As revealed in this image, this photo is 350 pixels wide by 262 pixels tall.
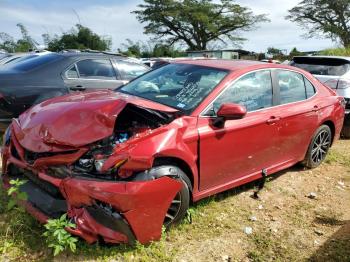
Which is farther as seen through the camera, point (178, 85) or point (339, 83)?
point (339, 83)

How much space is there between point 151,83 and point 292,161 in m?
2.12

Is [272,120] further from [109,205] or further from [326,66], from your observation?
[326,66]

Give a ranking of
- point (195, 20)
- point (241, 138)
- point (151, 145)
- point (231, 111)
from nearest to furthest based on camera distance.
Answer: point (151, 145)
point (231, 111)
point (241, 138)
point (195, 20)

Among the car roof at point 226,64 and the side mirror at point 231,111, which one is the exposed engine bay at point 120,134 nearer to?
the side mirror at point 231,111

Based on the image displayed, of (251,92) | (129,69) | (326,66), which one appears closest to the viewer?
(251,92)

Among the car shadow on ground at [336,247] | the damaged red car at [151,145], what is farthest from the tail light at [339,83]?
the car shadow on ground at [336,247]

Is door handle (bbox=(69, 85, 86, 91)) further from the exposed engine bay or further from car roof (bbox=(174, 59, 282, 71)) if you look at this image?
the exposed engine bay

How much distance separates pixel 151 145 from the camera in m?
3.41

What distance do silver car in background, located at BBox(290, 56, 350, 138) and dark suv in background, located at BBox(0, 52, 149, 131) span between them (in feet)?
12.2

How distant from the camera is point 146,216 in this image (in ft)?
10.9

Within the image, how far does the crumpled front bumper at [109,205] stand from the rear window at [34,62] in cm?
359

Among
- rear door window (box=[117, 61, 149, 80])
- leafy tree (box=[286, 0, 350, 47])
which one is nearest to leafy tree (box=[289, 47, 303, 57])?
leafy tree (box=[286, 0, 350, 47])

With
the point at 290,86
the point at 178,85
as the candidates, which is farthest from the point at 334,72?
the point at 178,85

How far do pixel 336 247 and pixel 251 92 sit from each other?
71.5 inches
